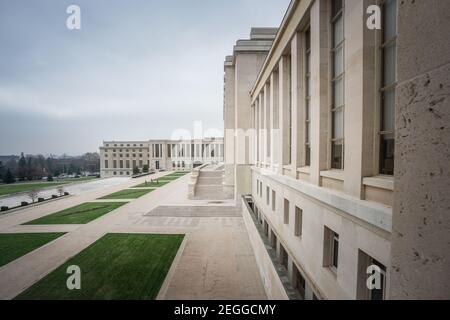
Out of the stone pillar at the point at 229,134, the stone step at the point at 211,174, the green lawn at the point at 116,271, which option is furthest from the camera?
the stone step at the point at 211,174

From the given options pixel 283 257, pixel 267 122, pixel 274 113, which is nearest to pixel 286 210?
pixel 283 257

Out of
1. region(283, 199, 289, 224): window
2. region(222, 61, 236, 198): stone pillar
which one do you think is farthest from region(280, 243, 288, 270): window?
region(222, 61, 236, 198): stone pillar

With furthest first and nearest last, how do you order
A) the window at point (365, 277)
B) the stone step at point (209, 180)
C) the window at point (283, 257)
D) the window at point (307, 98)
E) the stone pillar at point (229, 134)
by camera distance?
the stone step at point (209, 180), the stone pillar at point (229, 134), the window at point (283, 257), the window at point (307, 98), the window at point (365, 277)

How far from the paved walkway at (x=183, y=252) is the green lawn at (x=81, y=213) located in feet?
4.25

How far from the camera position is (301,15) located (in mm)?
8938

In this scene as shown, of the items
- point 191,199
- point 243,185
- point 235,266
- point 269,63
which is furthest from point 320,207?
point 191,199

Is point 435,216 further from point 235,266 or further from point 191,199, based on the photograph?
point 191,199

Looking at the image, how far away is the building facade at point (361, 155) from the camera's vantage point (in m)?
2.42

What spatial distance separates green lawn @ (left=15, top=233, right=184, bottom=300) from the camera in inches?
412

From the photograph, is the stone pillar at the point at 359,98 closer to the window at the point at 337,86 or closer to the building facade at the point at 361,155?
the building facade at the point at 361,155

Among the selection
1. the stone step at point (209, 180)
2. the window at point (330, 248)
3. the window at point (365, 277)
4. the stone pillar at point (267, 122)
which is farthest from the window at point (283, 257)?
the stone step at point (209, 180)

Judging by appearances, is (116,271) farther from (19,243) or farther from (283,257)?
(19,243)

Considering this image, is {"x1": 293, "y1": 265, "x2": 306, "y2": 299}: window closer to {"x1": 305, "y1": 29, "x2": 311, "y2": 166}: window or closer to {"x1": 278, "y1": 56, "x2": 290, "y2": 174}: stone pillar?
{"x1": 305, "y1": 29, "x2": 311, "y2": 166}: window
